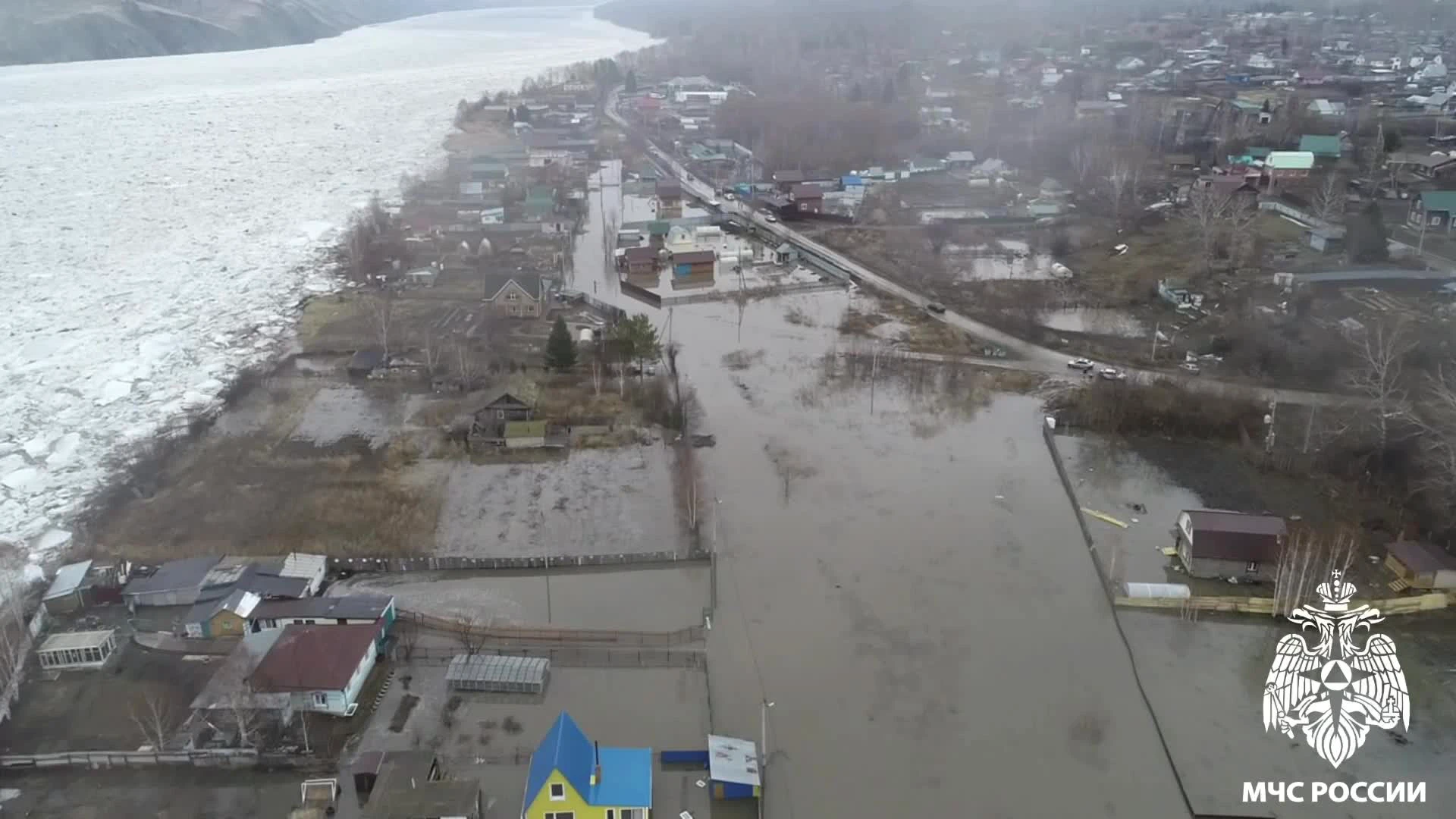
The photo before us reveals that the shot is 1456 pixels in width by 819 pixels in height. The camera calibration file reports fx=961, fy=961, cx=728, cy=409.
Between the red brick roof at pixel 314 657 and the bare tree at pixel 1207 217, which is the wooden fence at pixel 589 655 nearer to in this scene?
the red brick roof at pixel 314 657

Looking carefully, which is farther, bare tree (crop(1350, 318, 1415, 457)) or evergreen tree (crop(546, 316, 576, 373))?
evergreen tree (crop(546, 316, 576, 373))

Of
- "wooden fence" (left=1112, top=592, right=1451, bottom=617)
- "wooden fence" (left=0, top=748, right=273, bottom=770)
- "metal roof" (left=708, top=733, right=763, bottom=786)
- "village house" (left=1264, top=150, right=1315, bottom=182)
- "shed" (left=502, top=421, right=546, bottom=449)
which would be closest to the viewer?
"metal roof" (left=708, top=733, right=763, bottom=786)

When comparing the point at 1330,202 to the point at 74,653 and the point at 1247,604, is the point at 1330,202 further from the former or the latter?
the point at 74,653

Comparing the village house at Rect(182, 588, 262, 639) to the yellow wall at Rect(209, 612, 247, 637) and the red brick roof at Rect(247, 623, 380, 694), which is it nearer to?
the yellow wall at Rect(209, 612, 247, 637)

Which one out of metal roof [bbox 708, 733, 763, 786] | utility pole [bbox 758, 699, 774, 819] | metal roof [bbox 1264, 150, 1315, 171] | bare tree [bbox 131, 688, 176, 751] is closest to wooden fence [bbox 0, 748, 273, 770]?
bare tree [bbox 131, 688, 176, 751]

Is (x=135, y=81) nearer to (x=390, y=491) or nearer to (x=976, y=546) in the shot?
(x=390, y=491)
